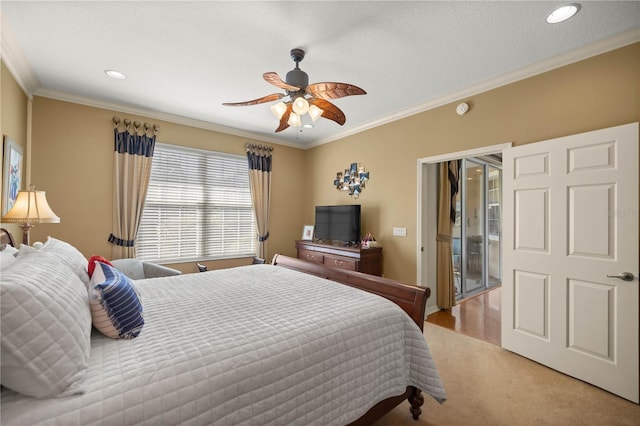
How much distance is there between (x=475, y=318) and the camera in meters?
3.70

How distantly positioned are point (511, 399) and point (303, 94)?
283 cm

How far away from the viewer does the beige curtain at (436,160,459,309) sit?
3961 mm

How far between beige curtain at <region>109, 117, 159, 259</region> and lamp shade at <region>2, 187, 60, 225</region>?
50.0 inches

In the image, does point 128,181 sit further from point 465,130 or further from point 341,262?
point 465,130

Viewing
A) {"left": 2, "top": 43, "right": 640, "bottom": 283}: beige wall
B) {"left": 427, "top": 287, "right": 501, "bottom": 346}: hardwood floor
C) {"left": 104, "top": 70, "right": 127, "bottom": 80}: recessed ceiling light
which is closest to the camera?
{"left": 2, "top": 43, "right": 640, "bottom": 283}: beige wall

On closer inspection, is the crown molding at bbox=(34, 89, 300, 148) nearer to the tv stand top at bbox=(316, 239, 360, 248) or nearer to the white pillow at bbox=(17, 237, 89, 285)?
the tv stand top at bbox=(316, 239, 360, 248)

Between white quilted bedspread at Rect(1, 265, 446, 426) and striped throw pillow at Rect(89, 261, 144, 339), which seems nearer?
white quilted bedspread at Rect(1, 265, 446, 426)

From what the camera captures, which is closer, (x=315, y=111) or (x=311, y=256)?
(x=315, y=111)

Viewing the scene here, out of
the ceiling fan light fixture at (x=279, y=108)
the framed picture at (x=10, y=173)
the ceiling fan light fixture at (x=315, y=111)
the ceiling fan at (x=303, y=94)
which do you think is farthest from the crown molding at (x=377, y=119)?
the ceiling fan light fixture at (x=279, y=108)

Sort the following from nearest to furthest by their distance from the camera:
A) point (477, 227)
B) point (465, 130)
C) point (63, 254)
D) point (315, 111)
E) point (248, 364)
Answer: point (248, 364) → point (63, 254) → point (315, 111) → point (465, 130) → point (477, 227)

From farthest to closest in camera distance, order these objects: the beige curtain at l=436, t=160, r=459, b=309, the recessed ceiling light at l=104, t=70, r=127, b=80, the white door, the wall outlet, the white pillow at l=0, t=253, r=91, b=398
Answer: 1. the beige curtain at l=436, t=160, r=459, b=309
2. the wall outlet
3. the recessed ceiling light at l=104, t=70, r=127, b=80
4. the white door
5. the white pillow at l=0, t=253, r=91, b=398

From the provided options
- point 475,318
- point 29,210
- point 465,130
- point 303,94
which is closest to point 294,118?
point 303,94

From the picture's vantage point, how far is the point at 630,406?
1.99 meters

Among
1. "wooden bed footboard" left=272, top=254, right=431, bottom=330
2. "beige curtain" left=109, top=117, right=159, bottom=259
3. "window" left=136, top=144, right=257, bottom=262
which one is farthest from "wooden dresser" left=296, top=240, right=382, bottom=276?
"beige curtain" left=109, top=117, right=159, bottom=259
